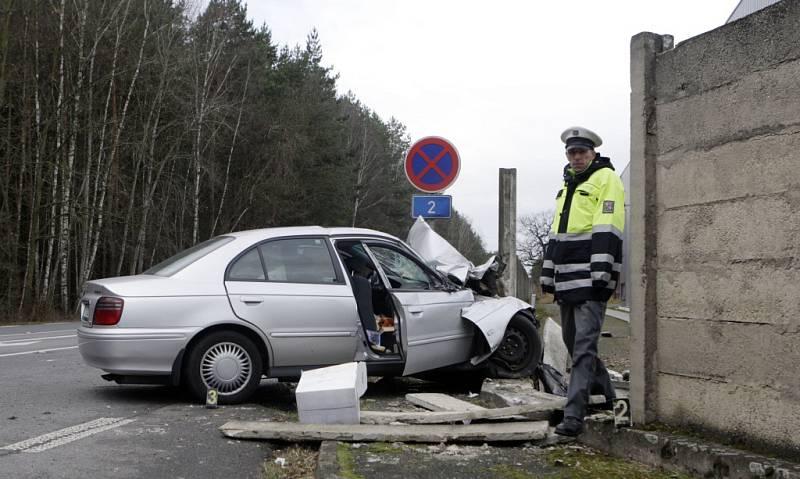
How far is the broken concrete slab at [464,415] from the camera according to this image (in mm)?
5555

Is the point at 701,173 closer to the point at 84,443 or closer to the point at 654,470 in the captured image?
the point at 654,470

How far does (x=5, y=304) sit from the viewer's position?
22.4 metres

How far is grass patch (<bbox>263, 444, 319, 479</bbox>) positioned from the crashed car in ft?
5.54

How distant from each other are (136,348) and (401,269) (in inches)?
106

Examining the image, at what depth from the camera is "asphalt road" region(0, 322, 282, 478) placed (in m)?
4.63

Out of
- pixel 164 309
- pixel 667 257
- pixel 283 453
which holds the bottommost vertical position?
pixel 283 453

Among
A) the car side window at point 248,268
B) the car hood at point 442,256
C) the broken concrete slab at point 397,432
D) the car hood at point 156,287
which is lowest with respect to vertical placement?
the broken concrete slab at point 397,432

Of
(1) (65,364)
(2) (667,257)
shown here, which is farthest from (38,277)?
(2) (667,257)

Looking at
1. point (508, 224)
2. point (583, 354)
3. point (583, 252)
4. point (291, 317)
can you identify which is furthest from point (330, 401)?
point (508, 224)

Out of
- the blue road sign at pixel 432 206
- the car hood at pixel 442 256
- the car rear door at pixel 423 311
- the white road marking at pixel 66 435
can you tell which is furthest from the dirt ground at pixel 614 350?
the white road marking at pixel 66 435

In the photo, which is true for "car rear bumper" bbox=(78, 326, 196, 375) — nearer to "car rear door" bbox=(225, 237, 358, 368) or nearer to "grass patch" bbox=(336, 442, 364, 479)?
"car rear door" bbox=(225, 237, 358, 368)

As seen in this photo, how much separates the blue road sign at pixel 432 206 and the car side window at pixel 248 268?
10.5 ft

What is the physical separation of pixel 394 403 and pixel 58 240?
819 inches

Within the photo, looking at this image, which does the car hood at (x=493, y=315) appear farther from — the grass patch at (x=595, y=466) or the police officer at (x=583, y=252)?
the grass patch at (x=595, y=466)
